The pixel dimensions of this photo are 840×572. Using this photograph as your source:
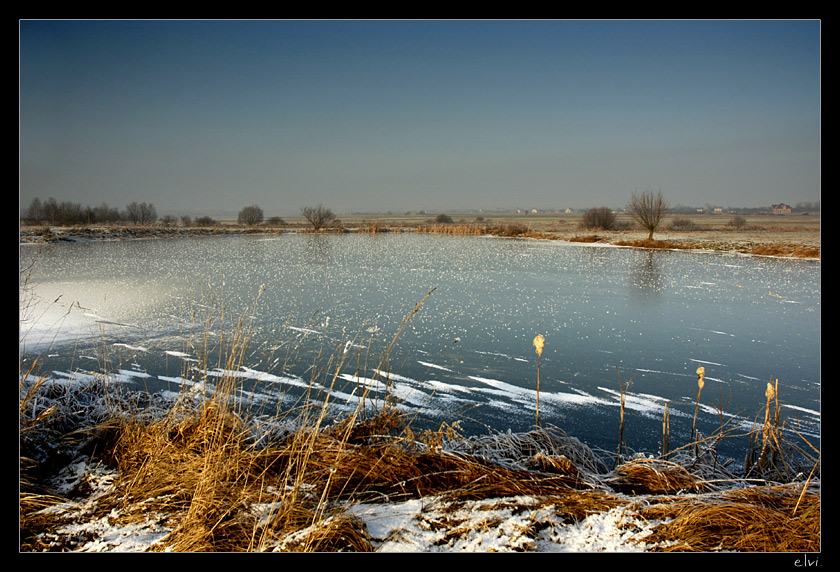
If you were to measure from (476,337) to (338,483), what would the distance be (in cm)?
354

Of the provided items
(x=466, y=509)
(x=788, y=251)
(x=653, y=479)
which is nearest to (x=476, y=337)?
(x=653, y=479)

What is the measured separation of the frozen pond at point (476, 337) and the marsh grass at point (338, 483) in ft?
1.64

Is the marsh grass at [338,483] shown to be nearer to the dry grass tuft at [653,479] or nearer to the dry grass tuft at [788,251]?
the dry grass tuft at [653,479]

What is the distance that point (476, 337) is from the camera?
5383mm

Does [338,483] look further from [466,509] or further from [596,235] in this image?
[596,235]

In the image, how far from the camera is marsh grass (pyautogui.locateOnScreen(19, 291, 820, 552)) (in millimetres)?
1645

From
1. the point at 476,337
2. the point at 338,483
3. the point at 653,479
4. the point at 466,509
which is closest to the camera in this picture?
the point at 466,509

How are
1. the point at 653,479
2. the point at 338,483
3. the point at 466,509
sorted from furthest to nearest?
the point at 653,479, the point at 338,483, the point at 466,509

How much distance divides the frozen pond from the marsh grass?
1.64 ft

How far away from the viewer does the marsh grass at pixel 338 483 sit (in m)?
1.64

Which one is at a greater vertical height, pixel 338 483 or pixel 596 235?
pixel 596 235
